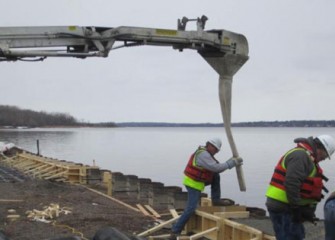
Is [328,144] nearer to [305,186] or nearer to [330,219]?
[305,186]

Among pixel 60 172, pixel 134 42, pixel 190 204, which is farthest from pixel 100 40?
pixel 60 172

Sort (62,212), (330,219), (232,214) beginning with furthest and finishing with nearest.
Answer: (62,212), (232,214), (330,219)

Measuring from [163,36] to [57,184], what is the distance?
917 cm

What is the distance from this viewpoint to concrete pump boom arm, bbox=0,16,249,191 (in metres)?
8.38

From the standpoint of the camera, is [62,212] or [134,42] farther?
[62,212]

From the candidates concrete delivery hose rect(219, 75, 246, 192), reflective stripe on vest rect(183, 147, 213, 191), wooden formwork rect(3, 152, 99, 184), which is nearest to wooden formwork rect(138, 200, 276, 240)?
reflective stripe on vest rect(183, 147, 213, 191)

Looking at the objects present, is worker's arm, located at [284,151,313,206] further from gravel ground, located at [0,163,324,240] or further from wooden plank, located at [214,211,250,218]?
wooden plank, located at [214,211,250,218]

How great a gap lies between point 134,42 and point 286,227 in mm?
4387

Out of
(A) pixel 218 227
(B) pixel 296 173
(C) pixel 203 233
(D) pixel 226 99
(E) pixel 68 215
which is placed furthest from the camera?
(E) pixel 68 215

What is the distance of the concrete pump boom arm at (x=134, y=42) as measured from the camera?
8.38 meters

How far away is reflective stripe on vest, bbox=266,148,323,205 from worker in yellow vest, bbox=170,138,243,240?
2510mm

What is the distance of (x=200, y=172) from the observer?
365 inches

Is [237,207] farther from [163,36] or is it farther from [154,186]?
[154,186]

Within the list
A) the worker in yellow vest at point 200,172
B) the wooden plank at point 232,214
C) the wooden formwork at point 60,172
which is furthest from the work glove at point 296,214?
the wooden formwork at point 60,172
